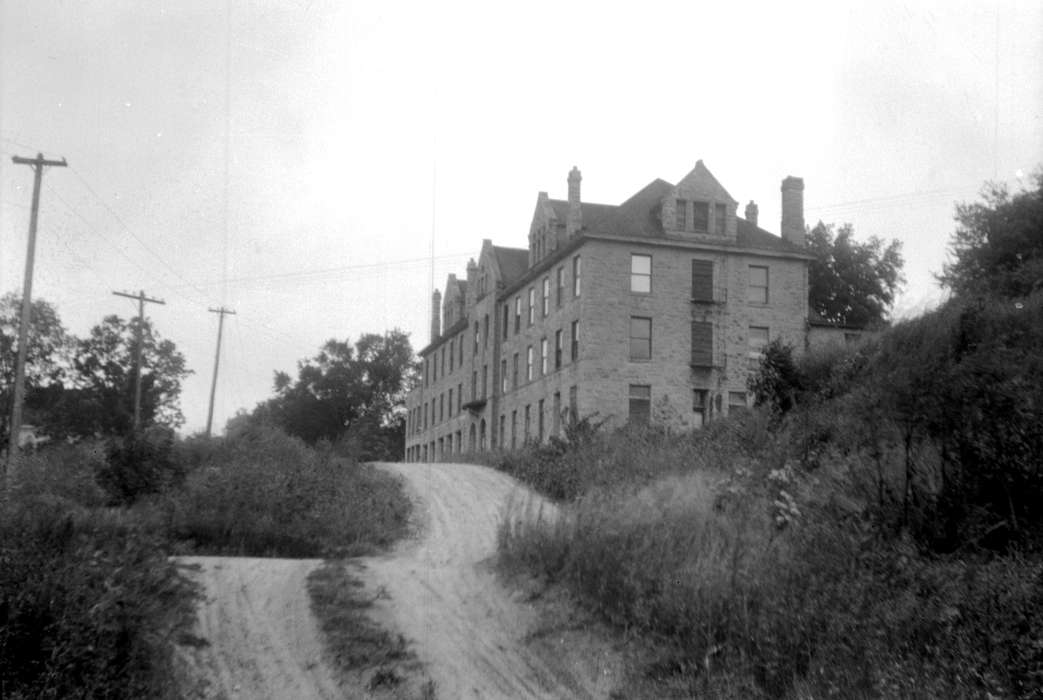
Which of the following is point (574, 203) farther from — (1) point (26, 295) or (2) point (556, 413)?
(1) point (26, 295)

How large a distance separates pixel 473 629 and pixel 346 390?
5945cm

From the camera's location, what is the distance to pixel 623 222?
4978 centimetres

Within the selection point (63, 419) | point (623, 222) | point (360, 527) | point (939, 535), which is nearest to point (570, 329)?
point (623, 222)

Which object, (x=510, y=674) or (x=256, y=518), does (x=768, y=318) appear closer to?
(x=256, y=518)

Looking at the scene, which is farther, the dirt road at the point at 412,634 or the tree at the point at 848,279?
the tree at the point at 848,279

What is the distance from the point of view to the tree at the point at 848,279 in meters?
65.8

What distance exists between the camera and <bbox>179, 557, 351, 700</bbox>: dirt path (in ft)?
44.0

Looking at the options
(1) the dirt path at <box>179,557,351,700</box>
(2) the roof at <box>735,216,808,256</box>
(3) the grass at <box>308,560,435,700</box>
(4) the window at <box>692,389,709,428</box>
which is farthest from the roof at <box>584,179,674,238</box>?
(3) the grass at <box>308,560,435,700</box>

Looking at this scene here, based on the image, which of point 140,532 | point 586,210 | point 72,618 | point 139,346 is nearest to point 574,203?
point 586,210

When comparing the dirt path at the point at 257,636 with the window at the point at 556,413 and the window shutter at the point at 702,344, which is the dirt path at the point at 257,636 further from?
the window shutter at the point at 702,344

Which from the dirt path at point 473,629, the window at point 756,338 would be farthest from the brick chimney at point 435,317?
the dirt path at point 473,629

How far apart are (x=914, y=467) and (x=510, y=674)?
5.84 meters

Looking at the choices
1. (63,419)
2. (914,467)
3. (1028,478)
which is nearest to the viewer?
(1028,478)

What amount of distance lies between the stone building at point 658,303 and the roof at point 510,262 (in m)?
6.10
